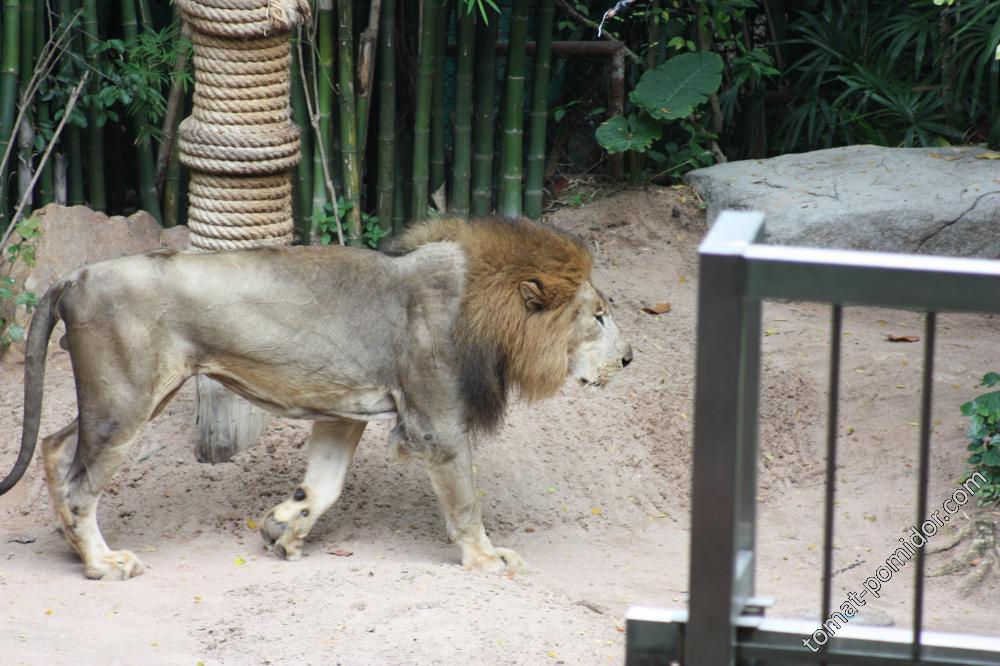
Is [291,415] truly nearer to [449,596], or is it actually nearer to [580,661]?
[449,596]

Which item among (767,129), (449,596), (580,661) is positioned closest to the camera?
(580,661)

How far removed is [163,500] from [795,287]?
165 inches

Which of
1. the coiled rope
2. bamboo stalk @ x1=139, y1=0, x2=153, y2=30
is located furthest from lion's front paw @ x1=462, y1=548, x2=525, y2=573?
bamboo stalk @ x1=139, y1=0, x2=153, y2=30

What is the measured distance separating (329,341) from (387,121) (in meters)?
2.66

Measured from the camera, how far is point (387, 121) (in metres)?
7.02

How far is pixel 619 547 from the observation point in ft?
17.7

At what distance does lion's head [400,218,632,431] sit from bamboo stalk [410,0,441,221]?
91.9 inches

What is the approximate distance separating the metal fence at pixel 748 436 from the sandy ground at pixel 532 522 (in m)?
2.11

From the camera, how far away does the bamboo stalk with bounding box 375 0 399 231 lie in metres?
6.89

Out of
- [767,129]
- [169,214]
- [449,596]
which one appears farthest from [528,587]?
[767,129]

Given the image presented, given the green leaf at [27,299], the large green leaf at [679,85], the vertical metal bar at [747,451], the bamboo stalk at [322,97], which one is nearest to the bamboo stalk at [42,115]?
the green leaf at [27,299]

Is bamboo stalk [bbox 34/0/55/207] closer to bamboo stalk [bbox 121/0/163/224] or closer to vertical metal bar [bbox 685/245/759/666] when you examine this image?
bamboo stalk [bbox 121/0/163/224]

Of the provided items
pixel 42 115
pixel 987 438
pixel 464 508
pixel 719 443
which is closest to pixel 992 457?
pixel 987 438

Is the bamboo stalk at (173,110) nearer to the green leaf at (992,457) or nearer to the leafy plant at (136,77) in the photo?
the leafy plant at (136,77)
